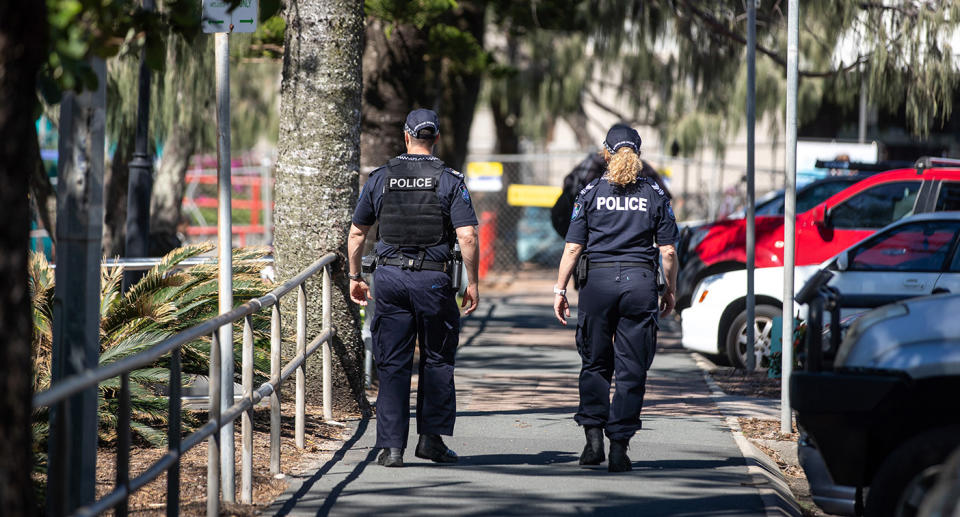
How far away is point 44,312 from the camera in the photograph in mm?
7027

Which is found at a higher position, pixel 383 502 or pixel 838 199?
pixel 838 199

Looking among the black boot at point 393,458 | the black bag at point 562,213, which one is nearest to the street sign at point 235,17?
the black boot at point 393,458

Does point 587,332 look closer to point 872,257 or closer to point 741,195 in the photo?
point 872,257

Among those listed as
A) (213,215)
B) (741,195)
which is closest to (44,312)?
(741,195)

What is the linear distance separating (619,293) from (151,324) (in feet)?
8.92

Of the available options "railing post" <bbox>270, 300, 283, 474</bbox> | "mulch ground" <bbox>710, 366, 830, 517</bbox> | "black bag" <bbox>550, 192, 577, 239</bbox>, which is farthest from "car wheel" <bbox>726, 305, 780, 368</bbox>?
"railing post" <bbox>270, 300, 283, 474</bbox>

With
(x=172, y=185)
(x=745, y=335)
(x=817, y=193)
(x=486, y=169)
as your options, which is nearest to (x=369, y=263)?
(x=745, y=335)

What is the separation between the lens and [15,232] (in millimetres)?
3160

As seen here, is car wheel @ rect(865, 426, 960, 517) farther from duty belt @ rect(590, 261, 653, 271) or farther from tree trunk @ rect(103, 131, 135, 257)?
tree trunk @ rect(103, 131, 135, 257)

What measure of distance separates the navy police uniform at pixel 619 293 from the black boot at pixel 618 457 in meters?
0.04

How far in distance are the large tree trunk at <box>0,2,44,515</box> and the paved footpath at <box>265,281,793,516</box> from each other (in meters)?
2.38

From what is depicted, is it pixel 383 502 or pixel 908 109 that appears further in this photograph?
pixel 908 109

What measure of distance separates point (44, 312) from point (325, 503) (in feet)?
7.81

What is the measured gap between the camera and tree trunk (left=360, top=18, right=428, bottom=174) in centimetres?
1129
